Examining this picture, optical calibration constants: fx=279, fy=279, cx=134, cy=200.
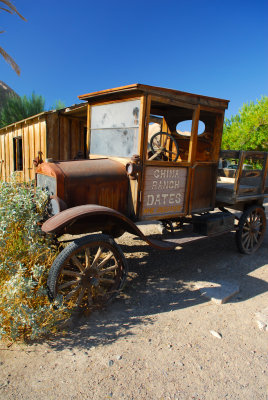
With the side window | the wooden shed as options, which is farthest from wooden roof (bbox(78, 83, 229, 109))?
the side window

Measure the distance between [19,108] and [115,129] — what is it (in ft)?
69.0

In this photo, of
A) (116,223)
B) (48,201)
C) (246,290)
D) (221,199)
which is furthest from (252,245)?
(48,201)

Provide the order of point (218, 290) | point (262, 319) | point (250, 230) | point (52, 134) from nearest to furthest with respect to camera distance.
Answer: point (262, 319) → point (218, 290) → point (250, 230) → point (52, 134)

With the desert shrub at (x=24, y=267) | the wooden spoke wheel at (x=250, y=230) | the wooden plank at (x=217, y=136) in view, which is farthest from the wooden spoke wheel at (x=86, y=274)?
the wooden spoke wheel at (x=250, y=230)

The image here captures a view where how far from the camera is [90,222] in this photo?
3270mm

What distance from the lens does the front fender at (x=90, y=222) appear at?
2791 mm

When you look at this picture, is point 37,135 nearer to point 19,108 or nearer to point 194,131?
point 194,131

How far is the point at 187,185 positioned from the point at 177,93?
134 cm


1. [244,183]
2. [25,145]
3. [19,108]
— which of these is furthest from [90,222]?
[19,108]

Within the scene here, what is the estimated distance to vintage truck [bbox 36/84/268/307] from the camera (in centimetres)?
305

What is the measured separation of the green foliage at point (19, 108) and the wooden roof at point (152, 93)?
65.7 ft

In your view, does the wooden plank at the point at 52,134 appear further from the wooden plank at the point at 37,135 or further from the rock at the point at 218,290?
the rock at the point at 218,290

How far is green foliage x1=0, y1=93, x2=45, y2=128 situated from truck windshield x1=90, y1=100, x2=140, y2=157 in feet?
65.4

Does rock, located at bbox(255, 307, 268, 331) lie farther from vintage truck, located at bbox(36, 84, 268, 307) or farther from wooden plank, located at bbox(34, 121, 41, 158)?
wooden plank, located at bbox(34, 121, 41, 158)
